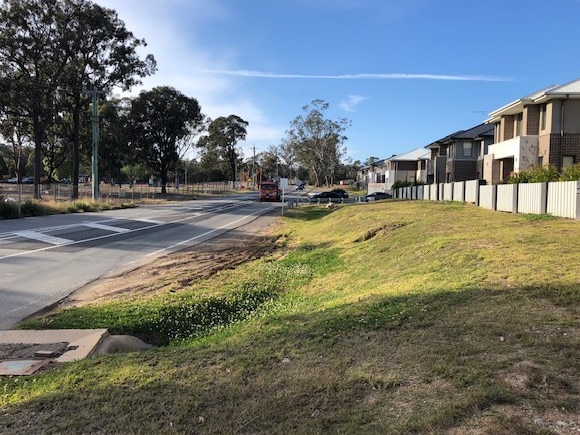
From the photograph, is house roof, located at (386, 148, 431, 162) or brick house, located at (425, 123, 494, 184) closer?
brick house, located at (425, 123, 494, 184)

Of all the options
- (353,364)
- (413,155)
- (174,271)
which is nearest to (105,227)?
(174,271)

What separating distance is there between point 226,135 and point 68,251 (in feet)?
377

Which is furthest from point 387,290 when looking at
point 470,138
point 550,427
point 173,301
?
point 470,138

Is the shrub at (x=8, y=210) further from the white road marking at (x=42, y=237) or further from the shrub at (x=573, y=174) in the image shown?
the shrub at (x=573, y=174)

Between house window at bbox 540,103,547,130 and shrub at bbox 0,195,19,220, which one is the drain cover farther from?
house window at bbox 540,103,547,130

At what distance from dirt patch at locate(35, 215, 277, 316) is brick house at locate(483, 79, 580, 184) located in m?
18.3

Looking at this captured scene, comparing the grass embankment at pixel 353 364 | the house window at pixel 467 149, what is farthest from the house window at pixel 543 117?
the grass embankment at pixel 353 364

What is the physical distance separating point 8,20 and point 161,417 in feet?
154

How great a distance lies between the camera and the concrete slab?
230 inches

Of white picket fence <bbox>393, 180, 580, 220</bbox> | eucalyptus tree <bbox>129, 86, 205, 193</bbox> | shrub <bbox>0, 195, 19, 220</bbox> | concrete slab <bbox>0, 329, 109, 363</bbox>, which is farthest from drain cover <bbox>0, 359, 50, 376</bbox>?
eucalyptus tree <bbox>129, 86, 205, 193</bbox>

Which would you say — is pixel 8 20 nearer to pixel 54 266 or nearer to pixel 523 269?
pixel 54 266

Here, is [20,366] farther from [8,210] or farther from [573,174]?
[8,210]

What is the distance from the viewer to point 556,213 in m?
15.6

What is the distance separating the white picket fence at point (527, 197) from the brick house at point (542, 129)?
16.4 feet
